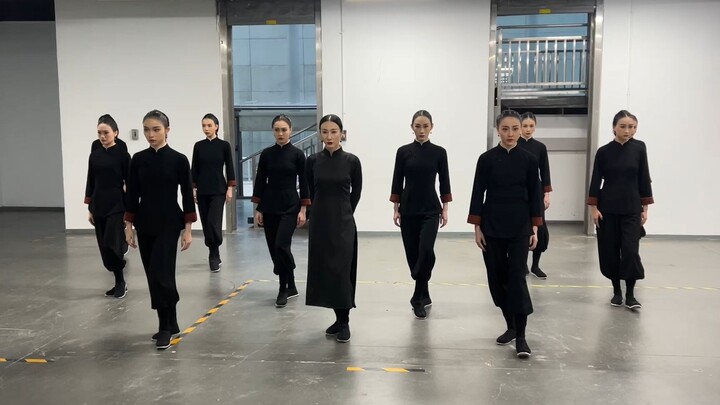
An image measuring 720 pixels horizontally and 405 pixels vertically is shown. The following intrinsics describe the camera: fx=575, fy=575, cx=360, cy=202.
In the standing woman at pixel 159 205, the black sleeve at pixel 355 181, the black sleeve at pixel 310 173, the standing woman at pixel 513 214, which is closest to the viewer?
the standing woman at pixel 513 214

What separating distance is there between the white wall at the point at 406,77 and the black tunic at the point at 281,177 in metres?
3.79

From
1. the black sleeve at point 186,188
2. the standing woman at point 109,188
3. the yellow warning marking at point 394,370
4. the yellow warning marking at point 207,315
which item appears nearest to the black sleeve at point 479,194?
the yellow warning marking at point 394,370

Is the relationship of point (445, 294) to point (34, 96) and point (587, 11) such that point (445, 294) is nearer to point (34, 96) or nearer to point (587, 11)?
point (587, 11)

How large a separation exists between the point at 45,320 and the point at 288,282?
2.06 meters

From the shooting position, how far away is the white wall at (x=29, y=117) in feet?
39.1

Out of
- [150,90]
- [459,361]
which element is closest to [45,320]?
[459,361]

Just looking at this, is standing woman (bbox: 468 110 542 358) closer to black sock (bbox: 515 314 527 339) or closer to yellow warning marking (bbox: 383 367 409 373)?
black sock (bbox: 515 314 527 339)

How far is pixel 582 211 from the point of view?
995 cm

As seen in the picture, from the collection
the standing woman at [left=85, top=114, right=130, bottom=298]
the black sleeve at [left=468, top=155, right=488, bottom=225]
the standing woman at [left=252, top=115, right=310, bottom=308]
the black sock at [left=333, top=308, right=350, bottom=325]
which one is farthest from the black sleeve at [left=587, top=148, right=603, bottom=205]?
the standing woman at [left=85, top=114, right=130, bottom=298]

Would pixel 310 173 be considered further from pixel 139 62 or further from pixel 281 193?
pixel 139 62

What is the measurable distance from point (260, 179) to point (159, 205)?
4.44 feet

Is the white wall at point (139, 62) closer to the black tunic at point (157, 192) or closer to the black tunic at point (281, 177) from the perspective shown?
the black tunic at point (281, 177)

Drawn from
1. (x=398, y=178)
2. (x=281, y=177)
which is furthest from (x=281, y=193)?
(x=398, y=178)

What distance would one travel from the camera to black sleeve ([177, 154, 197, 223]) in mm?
4078
